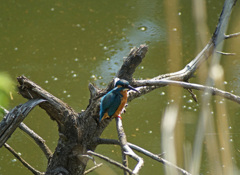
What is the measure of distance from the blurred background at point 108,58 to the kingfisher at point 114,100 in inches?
41.2

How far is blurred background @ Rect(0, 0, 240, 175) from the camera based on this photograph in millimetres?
3250

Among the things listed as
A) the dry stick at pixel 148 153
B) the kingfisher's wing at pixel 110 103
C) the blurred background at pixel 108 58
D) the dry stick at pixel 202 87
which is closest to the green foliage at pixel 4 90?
the dry stick at pixel 148 153

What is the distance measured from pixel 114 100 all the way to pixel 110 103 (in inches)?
2.2

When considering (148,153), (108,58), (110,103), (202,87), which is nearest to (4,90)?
(148,153)

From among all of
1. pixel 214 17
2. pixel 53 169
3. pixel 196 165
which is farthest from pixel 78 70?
pixel 196 165

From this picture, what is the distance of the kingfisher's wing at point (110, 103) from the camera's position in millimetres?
1829

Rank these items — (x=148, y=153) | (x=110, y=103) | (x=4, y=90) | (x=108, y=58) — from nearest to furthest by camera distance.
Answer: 1. (x=4, y=90)
2. (x=148, y=153)
3. (x=110, y=103)
4. (x=108, y=58)

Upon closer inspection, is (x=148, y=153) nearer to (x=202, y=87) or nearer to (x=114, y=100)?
(x=202, y=87)

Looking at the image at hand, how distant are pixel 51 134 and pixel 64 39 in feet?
4.28

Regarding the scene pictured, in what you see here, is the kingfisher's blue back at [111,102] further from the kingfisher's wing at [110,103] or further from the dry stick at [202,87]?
the dry stick at [202,87]

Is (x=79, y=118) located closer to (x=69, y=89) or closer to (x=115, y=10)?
(x=69, y=89)

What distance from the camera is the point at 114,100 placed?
6.11ft

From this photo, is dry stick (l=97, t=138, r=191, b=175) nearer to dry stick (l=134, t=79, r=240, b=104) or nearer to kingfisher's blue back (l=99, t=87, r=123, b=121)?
kingfisher's blue back (l=99, t=87, r=123, b=121)

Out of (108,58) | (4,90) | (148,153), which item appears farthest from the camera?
(108,58)
